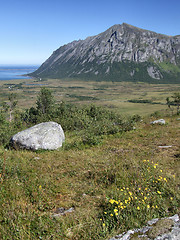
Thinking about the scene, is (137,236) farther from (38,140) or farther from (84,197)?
(38,140)

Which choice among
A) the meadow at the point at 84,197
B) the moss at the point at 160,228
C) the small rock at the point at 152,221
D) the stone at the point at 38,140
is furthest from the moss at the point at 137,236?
the stone at the point at 38,140

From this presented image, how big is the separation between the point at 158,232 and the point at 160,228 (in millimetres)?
132

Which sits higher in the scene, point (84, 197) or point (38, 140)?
point (38, 140)

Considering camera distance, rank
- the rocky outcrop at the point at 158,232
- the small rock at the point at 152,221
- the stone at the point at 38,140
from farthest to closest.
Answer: the stone at the point at 38,140 → the small rock at the point at 152,221 → the rocky outcrop at the point at 158,232

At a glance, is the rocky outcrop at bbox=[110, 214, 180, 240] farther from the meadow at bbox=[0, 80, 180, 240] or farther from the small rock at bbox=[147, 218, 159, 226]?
the meadow at bbox=[0, 80, 180, 240]

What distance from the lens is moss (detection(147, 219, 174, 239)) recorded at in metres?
3.86

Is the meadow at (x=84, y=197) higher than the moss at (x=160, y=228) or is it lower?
lower

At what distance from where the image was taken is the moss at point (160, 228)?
3.86m

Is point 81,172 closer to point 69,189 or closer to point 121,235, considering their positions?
point 69,189

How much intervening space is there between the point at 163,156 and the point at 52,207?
22.2 ft

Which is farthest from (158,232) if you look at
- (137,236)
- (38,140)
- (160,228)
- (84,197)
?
(38,140)

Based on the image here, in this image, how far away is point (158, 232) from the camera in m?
3.89

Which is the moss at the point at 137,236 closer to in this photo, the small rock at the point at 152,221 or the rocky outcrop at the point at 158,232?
the rocky outcrop at the point at 158,232

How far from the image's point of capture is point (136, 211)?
4.62 meters
